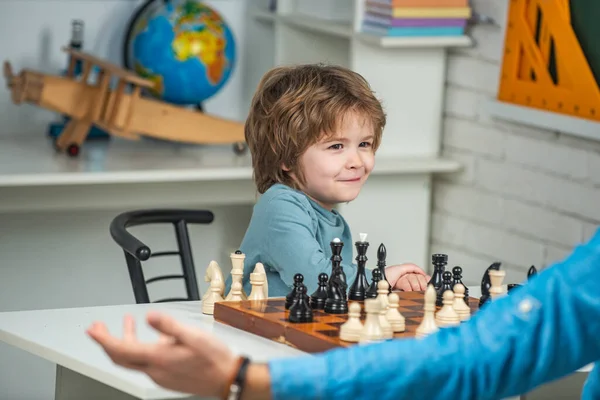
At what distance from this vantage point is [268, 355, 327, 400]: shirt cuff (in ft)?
2.62

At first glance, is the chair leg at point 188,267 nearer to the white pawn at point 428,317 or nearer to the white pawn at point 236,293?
the white pawn at point 236,293

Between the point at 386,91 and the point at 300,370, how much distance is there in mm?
2746

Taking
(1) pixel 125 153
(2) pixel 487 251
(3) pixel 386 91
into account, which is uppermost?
(3) pixel 386 91

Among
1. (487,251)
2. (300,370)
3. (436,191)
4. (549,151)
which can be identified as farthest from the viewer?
(436,191)

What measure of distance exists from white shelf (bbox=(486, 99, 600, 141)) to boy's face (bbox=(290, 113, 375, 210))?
107 centimetres

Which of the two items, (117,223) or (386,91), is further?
(386,91)

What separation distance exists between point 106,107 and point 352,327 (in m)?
2.11

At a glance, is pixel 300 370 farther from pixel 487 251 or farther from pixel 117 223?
pixel 487 251

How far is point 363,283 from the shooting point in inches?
71.6

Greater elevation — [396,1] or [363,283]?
[396,1]

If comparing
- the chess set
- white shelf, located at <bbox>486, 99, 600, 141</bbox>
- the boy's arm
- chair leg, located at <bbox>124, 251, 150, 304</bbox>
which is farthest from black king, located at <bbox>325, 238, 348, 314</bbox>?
white shelf, located at <bbox>486, 99, 600, 141</bbox>

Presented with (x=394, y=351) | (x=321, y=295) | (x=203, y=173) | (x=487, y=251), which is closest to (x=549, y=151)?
(x=487, y=251)

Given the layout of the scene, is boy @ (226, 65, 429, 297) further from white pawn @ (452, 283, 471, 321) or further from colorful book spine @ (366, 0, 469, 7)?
colorful book spine @ (366, 0, 469, 7)

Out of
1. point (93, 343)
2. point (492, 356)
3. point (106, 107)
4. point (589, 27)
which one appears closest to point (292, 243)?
point (93, 343)
